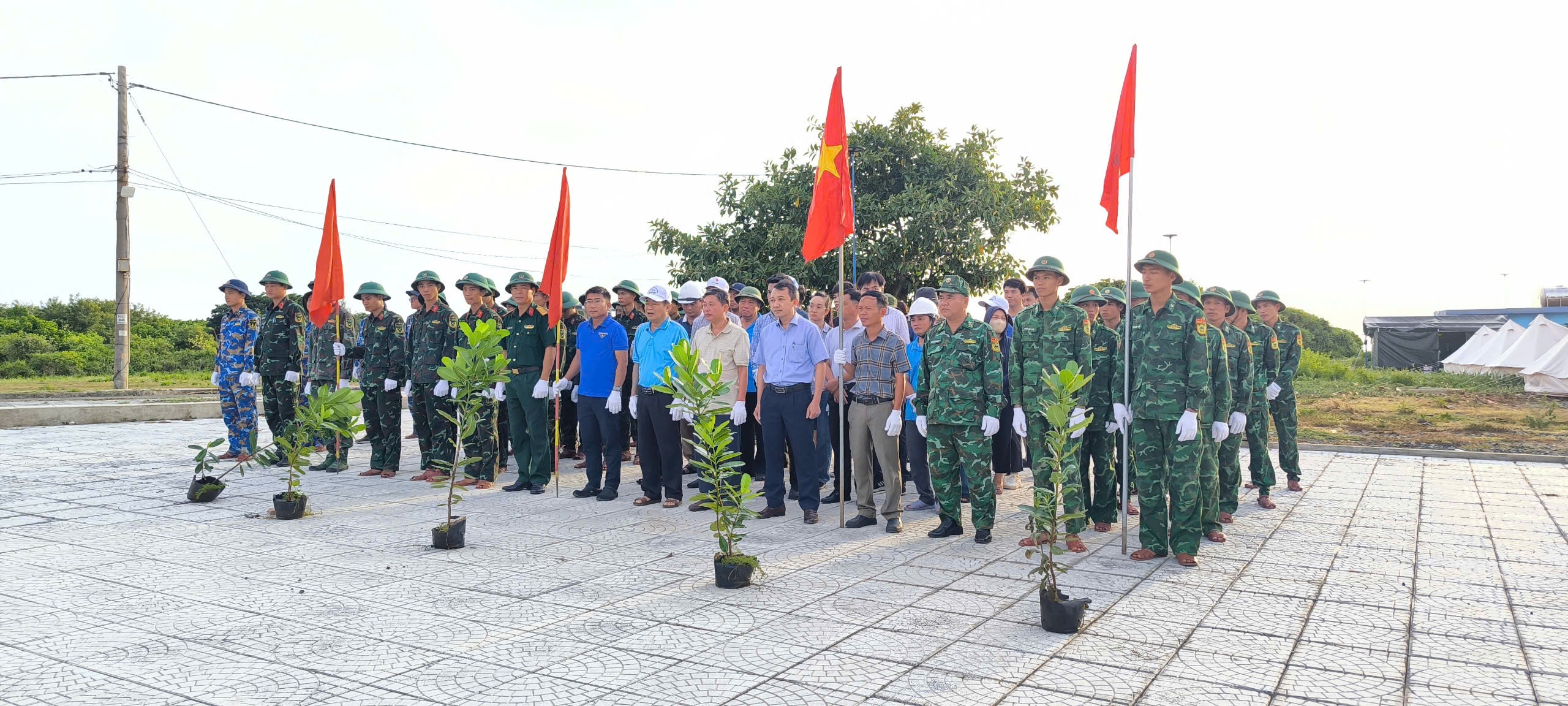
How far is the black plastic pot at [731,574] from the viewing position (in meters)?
5.21

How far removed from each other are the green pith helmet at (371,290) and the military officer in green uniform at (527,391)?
219 centimetres

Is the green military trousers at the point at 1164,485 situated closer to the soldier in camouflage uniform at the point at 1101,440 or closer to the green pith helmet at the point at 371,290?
the soldier in camouflage uniform at the point at 1101,440

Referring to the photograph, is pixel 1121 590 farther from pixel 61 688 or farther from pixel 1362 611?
pixel 61 688

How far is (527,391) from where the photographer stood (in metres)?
9.16

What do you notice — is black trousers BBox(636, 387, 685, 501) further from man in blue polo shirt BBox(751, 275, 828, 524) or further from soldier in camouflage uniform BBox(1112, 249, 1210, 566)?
soldier in camouflage uniform BBox(1112, 249, 1210, 566)

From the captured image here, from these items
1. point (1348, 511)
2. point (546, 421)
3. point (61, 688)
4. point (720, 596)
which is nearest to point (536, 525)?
point (546, 421)

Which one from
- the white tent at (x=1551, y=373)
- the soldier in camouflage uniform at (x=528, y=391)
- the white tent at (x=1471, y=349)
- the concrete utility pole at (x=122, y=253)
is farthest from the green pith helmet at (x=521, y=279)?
the white tent at (x=1471, y=349)

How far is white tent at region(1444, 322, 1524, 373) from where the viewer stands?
105 feet

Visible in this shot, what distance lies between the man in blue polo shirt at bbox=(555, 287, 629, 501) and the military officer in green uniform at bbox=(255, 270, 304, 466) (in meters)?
3.99

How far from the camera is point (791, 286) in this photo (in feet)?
25.3

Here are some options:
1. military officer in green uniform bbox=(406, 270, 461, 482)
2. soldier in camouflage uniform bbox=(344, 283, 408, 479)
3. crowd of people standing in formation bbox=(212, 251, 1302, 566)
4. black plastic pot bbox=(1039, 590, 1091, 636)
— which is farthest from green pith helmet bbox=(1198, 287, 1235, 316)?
soldier in camouflage uniform bbox=(344, 283, 408, 479)

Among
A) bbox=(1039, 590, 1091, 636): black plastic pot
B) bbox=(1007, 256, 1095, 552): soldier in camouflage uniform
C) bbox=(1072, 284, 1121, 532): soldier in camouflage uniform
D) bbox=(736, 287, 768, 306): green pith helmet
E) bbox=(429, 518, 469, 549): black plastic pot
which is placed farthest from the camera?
bbox=(736, 287, 768, 306): green pith helmet

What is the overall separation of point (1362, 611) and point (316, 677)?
492 cm

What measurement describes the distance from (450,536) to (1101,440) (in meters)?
4.80
